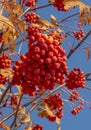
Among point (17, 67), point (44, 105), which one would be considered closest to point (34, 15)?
point (44, 105)

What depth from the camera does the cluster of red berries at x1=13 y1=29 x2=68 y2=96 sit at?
2699 millimetres

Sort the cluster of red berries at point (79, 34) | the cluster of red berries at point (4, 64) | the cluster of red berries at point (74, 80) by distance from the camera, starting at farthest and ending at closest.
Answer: the cluster of red berries at point (79, 34)
the cluster of red berries at point (4, 64)
the cluster of red berries at point (74, 80)

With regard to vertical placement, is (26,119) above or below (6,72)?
below

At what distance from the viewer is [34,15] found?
561 centimetres

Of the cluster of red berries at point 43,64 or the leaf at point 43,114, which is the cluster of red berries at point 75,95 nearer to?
the leaf at point 43,114

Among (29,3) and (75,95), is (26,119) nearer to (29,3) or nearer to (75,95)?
(75,95)

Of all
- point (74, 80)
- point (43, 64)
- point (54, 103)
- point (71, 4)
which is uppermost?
point (71, 4)

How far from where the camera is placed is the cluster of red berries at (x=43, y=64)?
8.86ft

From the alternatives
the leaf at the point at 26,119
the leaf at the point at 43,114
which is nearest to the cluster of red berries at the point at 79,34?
the leaf at the point at 43,114

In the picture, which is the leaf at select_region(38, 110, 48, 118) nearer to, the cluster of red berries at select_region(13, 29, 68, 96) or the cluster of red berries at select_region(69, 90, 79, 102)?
the cluster of red berries at select_region(69, 90, 79, 102)

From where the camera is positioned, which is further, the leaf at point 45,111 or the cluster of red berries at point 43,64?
the leaf at point 45,111

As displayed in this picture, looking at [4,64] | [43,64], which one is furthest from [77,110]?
[43,64]

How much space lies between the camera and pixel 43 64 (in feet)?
8.89

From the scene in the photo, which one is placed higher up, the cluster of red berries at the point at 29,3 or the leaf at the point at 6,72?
the cluster of red berries at the point at 29,3
